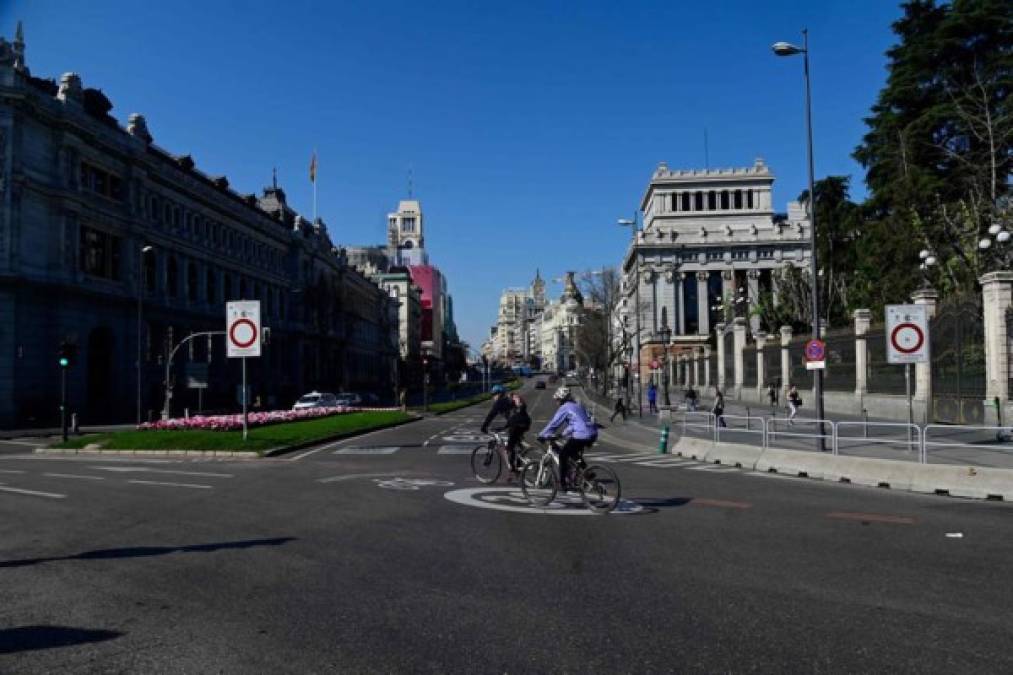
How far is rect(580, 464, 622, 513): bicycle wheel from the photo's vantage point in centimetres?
1180

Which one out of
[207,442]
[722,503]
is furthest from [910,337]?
[207,442]

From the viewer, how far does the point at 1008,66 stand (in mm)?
46156

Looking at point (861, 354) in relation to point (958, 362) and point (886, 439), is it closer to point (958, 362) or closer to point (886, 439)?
point (958, 362)

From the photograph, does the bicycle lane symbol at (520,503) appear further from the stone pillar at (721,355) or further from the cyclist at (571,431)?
the stone pillar at (721,355)

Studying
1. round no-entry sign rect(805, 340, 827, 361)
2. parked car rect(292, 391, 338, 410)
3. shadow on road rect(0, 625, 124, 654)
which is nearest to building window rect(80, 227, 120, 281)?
parked car rect(292, 391, 338, 410)

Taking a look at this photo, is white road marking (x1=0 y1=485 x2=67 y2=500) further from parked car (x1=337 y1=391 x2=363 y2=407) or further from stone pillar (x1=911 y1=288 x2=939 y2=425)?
parked car (x1=337 y1=391 x2=363 y2=407)

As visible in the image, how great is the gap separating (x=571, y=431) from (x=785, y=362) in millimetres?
38007

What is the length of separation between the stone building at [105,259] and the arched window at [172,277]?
0.13 meters

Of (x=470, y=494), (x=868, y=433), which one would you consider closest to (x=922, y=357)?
(x=868, y=433)

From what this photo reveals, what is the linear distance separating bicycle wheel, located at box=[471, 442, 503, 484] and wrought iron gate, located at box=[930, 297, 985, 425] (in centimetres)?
1827

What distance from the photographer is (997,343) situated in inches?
982

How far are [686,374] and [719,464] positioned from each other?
60.8 metres

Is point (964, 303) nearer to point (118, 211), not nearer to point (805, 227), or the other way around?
point (118, 211)

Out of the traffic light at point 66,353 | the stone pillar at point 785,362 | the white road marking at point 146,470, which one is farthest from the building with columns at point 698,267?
the white road marking at point 146,470
